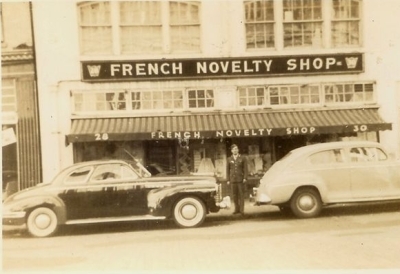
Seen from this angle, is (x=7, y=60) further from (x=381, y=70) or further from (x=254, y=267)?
(x=381, y=70)

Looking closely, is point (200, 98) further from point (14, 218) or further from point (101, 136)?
point (14, 218)

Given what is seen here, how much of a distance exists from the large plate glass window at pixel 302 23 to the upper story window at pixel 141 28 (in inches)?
46.8

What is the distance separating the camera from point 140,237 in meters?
6.31

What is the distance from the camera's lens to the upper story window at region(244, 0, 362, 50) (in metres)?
6.90

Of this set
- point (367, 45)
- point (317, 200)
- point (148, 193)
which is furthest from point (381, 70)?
point (148, 193)

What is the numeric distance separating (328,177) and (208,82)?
203 centimetres

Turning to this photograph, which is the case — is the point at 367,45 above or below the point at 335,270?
above

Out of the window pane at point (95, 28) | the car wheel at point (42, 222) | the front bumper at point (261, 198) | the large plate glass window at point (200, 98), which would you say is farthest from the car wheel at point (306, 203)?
the window pane at point (95, 28)

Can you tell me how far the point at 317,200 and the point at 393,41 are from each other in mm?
2229

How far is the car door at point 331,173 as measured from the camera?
709 centimetres

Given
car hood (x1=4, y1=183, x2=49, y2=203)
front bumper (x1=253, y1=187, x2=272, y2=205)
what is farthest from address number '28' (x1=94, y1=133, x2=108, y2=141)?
front bumper (x1=253, y1=187, x2=272, y2=205)

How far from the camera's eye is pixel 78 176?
681 cm

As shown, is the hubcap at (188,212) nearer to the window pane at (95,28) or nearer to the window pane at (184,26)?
the window pane at (184,26)

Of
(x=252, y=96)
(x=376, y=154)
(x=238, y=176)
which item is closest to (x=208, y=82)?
(x=252, y=96)
